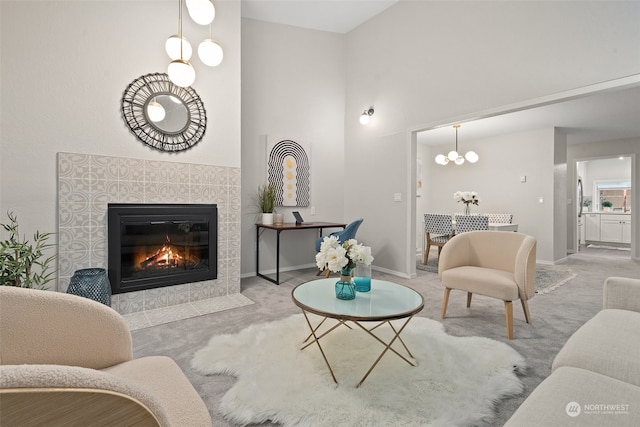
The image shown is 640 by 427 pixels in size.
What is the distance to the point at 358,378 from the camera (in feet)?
5.90

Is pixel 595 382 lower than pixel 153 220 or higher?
lower

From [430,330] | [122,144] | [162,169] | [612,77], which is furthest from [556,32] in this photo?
[122,144]

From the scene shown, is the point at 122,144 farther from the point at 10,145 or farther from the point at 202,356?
the point at 202,356

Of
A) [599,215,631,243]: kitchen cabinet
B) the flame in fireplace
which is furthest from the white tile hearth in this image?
[599,215,631,243]: kitchen cabinet

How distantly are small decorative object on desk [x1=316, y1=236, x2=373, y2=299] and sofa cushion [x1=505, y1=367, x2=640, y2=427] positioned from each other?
1089mm

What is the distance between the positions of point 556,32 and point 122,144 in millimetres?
4078

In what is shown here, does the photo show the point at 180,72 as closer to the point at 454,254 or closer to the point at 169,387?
the point at 169,387

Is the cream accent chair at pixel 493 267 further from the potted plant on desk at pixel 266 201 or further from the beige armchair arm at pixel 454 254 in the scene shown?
the potted plant on desk at pixel 266 201

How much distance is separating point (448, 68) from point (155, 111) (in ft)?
10.7

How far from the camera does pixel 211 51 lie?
2.56m

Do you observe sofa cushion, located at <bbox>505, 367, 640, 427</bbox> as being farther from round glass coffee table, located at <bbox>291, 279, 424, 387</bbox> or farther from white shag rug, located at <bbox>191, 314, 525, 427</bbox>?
round glass coffee table, located at <bbox>291, 279, 424, 387</bbox>

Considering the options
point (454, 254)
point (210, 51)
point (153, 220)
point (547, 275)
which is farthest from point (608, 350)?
point (547, 275)

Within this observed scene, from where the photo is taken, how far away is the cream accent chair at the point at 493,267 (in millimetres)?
2439

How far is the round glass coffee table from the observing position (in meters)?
1.69
